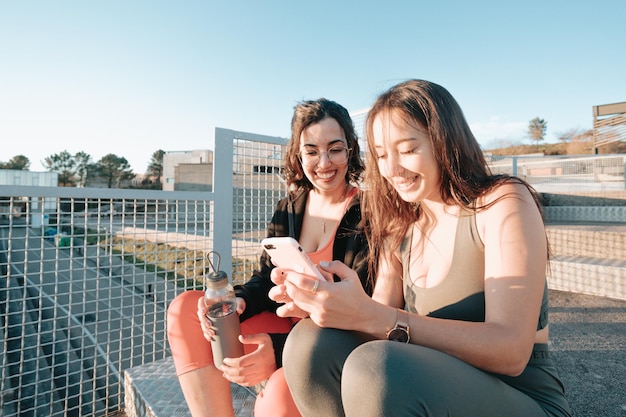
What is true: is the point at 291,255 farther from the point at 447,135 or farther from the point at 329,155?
the point at 329,155

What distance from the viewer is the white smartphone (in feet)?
2.88

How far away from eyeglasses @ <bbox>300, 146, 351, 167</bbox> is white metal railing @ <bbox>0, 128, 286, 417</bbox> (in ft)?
2.71

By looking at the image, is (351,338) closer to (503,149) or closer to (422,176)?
(422,176)

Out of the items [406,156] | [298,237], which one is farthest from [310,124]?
[406,156]

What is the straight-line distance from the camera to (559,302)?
286 centimetres

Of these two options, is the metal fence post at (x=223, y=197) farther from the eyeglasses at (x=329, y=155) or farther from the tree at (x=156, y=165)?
the tree at (x=156, y=165)

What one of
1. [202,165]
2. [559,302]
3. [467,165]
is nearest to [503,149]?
[202,165]

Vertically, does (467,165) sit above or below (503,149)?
below

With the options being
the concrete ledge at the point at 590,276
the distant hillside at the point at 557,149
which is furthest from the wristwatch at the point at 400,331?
the distant hillside at the point at 557,149

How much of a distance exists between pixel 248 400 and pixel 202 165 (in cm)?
3799

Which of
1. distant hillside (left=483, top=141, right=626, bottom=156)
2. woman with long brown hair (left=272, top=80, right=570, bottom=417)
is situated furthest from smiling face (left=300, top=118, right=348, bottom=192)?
distant hillside (left=483, top=141, right=626, bottom=156)

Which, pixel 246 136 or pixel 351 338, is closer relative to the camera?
pixel 351 338

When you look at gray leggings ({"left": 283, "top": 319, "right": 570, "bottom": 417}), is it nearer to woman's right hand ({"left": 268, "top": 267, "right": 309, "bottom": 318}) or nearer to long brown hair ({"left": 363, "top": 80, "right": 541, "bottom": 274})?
woman's right hand ({"left": 268, "top": 267, "right": 309, "bottom": 318})

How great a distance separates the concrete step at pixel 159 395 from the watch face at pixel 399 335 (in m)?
1.05
